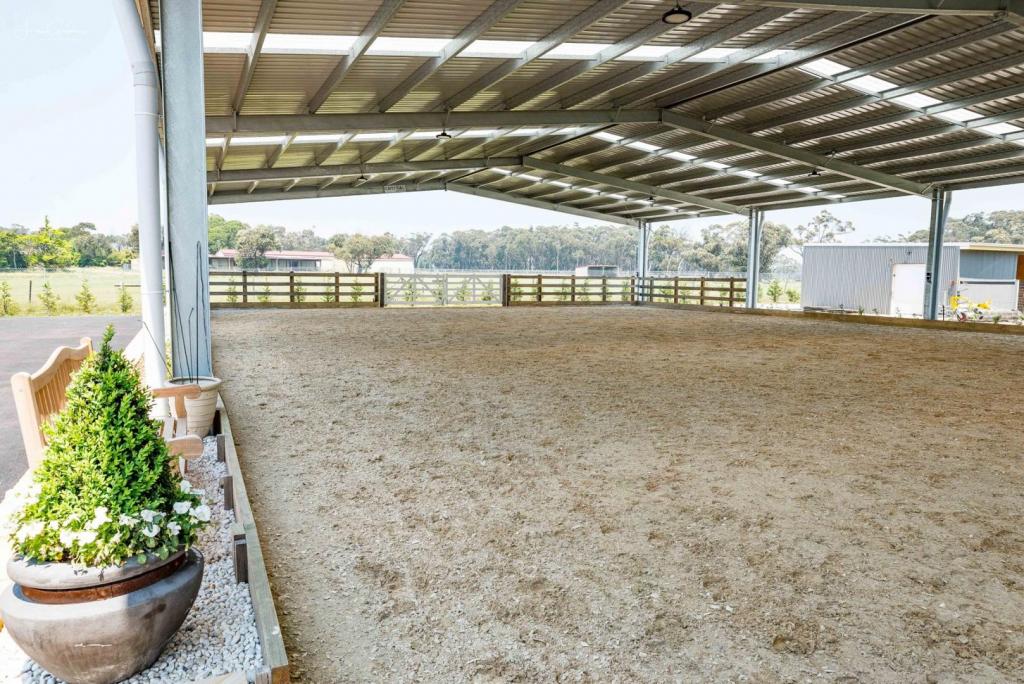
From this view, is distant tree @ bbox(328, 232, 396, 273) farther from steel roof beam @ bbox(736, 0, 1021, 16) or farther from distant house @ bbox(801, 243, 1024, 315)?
steel roof beam @ bbox(736, 0, 1021, 16)

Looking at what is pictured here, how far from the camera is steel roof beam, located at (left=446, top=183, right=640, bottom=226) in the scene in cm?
1978

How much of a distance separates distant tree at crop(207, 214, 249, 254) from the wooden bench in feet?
114

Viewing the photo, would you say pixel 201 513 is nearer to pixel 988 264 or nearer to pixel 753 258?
pixel 753 258

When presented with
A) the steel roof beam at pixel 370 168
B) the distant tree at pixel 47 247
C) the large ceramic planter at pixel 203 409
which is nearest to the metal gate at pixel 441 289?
the steel roof beam at pixel 370 168

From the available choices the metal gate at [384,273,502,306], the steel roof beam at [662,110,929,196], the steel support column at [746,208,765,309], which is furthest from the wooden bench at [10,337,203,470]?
the steel support column at [746,208,765,309]

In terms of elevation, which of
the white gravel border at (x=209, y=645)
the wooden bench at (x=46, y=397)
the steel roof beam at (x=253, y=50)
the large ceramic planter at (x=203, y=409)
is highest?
the steel roof beam at (x=253, y=50)

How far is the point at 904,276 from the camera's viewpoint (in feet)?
69.4

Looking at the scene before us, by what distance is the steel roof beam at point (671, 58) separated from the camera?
721cm

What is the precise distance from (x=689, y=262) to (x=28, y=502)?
45273mm

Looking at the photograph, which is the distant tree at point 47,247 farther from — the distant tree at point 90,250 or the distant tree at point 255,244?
the distant tree at point 255,244

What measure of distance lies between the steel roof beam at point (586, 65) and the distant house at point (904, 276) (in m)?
14.9

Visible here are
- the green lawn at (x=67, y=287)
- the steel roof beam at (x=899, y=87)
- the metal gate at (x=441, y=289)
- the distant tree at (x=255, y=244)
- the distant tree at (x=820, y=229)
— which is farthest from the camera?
the distant tree at (x=820, y=229)

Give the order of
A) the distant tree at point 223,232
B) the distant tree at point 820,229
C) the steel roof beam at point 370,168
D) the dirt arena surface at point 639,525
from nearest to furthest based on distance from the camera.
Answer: the dirt arena surface at point 639,525, the steel roof beam at point 370,168, the distant tree at point 223,232, the distant tree at point 820,229

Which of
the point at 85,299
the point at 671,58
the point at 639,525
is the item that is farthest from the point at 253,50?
the point at 85,299
